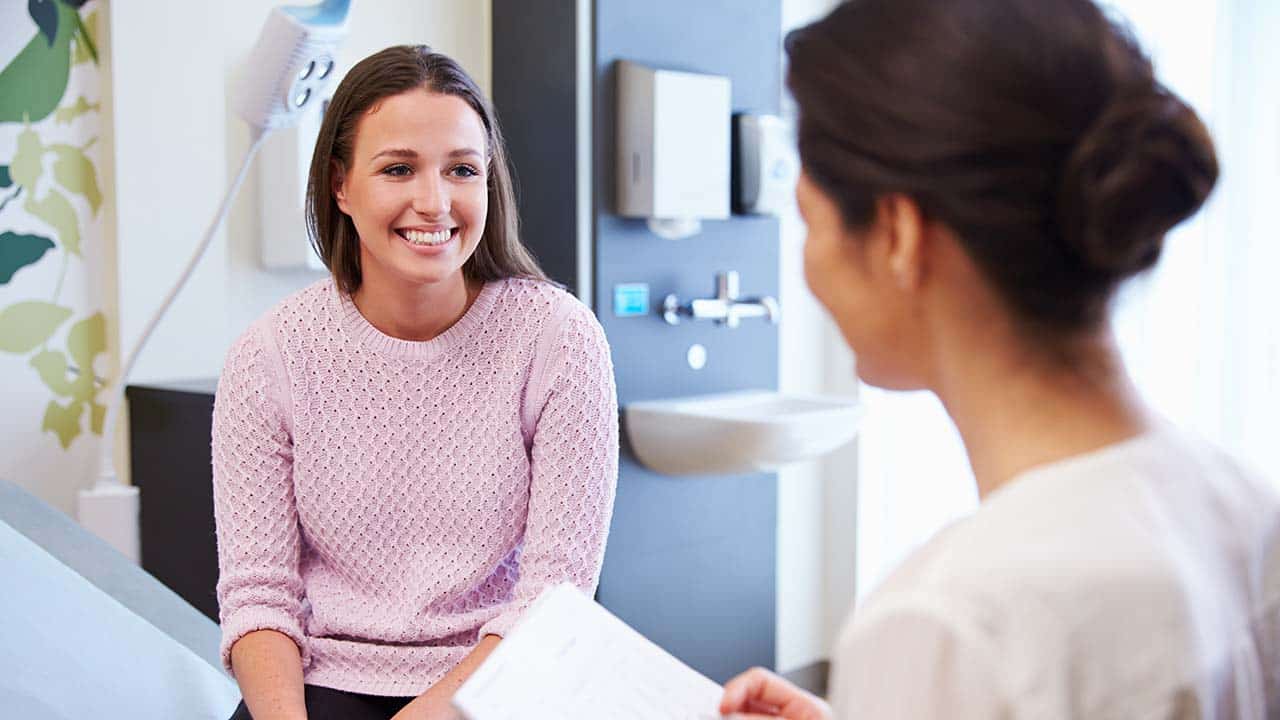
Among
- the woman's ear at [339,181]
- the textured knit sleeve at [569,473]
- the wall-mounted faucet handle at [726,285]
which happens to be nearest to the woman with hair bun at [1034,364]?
the textured knit sleeve at [569,473]

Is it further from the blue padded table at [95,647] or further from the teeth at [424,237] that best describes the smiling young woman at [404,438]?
the blue padded table at [95,647]

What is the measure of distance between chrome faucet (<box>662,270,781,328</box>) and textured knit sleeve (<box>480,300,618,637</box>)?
1.15m

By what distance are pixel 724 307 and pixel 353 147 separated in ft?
4.45

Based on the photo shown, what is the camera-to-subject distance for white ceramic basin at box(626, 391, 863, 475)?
7.78ft

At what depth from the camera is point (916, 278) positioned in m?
0.68

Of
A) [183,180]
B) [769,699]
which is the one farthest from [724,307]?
[769,699]

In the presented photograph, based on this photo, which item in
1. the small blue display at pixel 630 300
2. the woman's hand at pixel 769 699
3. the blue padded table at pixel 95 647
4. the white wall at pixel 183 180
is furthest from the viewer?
the small blue display at pixel 630 300

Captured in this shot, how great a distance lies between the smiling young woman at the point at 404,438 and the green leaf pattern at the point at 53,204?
2.64 ft

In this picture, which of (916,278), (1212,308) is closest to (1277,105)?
(1212,308)

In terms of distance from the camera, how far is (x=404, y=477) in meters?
1.43

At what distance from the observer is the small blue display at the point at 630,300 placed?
250 cm

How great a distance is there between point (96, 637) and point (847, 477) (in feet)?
7.06

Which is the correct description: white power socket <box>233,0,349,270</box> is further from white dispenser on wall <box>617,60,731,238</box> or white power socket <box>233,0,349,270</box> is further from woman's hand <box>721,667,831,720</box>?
woman's hand <box>721,667,831,720</box>

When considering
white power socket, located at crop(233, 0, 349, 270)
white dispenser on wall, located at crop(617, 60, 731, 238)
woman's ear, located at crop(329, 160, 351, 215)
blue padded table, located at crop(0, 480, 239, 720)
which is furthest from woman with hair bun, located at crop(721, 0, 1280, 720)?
white dispenser on wall, located at crop(617, 60, 731, 238)
